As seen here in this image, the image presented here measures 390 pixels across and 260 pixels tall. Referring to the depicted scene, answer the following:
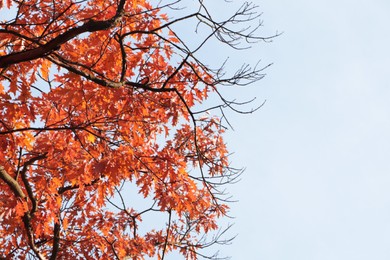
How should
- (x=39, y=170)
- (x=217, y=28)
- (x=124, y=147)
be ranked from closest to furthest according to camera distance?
(x=217, y=28)
(x=124, y=147)
(x=39, y=170)

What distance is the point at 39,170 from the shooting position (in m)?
7.24

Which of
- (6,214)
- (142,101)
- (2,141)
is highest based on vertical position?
(142,101)

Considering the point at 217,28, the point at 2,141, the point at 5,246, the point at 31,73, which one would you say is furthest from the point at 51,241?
the point at 217,28

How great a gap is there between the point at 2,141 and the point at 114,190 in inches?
93.0

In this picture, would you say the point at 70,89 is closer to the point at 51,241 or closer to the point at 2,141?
the point at 2,141

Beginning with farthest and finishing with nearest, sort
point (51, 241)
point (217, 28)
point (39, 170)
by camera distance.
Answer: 1. point (51, 241)
2. point (39, 170)
3. point (217, 28)

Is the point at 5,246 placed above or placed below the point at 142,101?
below

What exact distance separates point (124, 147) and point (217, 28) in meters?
2.11

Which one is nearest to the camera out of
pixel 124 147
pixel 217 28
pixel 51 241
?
pixel 217 28

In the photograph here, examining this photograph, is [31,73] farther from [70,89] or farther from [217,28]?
[217,28]

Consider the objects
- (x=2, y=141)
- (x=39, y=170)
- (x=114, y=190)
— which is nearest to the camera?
(x=2, y=141)

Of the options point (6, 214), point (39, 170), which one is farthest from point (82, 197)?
point (6, 214)

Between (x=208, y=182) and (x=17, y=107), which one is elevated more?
(x=17, y=107)

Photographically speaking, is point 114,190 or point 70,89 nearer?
point 70,89
